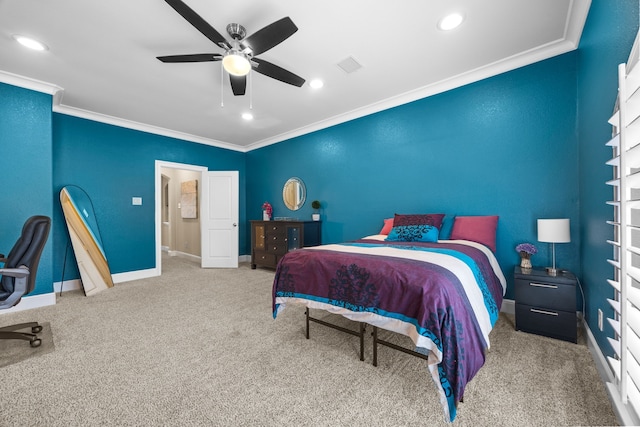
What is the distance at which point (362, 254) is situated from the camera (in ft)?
6.69

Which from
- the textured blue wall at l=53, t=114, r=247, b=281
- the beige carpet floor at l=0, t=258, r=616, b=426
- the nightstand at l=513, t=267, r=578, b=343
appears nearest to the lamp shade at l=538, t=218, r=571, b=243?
the nightstand at l=513, t=267, r=578, b=343

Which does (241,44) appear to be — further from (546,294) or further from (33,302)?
(33,302)

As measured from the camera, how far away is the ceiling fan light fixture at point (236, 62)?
2059mm

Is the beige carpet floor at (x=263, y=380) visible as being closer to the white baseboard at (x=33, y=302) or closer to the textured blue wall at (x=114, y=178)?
the white baseboard at (x=33, y=302)

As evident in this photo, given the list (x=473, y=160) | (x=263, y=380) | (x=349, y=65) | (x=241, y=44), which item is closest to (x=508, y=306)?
(x=473, y=160)

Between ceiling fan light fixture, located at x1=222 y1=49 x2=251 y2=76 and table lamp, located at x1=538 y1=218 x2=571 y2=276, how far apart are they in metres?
3.00

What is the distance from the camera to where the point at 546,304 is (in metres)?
2.20

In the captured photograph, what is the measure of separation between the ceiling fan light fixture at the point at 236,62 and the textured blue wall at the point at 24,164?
3006 millimetres

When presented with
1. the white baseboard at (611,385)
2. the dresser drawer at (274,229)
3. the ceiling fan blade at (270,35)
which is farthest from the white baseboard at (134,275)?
the white baseboard at (611,385)

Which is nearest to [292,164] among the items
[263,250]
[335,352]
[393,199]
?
[263,250]

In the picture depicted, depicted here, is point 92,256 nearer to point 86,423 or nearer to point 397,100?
point 86,423

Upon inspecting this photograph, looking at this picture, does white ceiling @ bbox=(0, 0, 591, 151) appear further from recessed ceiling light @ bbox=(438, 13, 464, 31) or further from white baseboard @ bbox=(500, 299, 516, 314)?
white baseboard @ bbox=(500, 299, 516, 314)

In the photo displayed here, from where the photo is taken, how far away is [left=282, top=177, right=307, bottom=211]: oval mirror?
201 inches

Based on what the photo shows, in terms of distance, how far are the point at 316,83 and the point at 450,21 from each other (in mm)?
1580
